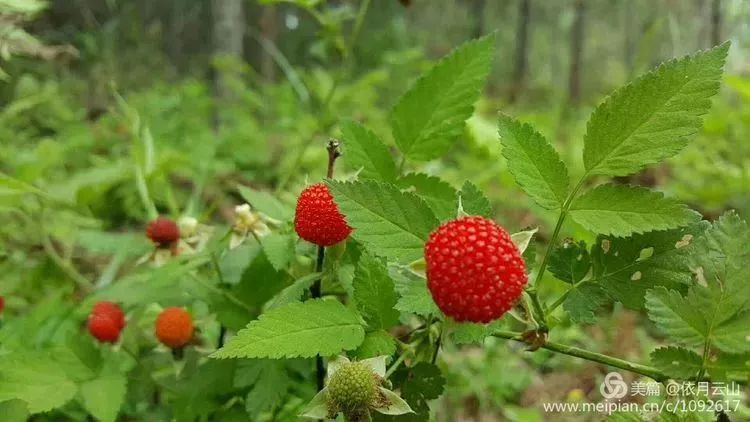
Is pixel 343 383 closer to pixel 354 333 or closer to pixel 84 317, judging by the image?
pixel 354 333

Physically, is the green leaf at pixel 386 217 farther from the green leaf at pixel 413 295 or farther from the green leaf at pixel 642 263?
the green leaf at pixel 642 263

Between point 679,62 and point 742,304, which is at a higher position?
point 679,62

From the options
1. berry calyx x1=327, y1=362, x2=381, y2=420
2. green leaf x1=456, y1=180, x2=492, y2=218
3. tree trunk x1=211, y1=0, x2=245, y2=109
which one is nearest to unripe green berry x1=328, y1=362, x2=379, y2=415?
berry calyx x1=327, y1=362, x2=381, y2=420

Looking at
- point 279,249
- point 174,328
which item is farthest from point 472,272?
point 174,328

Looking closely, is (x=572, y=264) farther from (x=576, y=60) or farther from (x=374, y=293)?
(x=576, y=60)

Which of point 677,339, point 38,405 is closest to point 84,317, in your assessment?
point 38,405

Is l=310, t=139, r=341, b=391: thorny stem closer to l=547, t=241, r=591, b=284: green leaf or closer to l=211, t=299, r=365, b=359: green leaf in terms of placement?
l=211, t=299, r=365, b=359: green leaf
